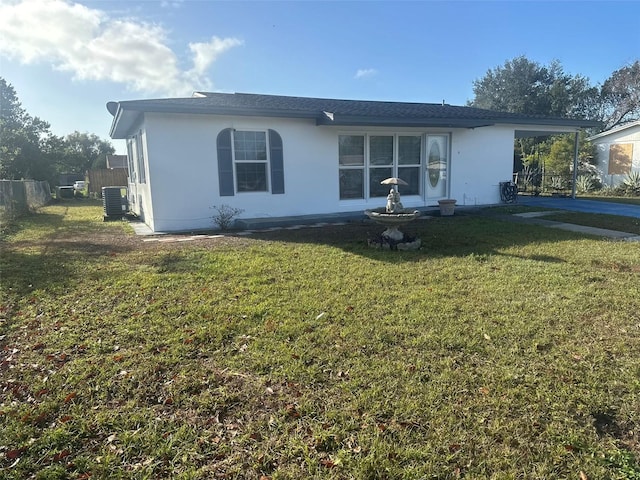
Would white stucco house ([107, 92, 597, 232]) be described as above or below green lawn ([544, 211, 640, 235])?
above

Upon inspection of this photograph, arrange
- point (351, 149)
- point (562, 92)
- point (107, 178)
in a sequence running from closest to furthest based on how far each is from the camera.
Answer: point (351, 149) < point (107, 178) < point (562, 92)

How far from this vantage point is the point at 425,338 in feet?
11.2

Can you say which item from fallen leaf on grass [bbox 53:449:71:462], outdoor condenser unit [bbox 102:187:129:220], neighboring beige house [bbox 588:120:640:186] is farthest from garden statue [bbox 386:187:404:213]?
neighboring beige house [bbox 588:120:640:186]

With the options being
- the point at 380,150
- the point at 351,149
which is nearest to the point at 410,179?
the point at 380,150

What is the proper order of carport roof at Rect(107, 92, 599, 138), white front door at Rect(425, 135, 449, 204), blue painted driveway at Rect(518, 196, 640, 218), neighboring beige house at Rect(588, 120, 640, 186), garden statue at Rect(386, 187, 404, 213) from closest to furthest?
garden statue at Rect(386, 187, 404, 213)
carport roof at Rect(107, 92, 599, 138)
blue painted driveway at Rect(518, 196, 640, 218)
white front door at Rect(425, 135, 449, 204)
neighboring beige house at Rect(588, 120, 640, 186)

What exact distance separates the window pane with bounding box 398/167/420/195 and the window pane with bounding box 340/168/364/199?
1251mm

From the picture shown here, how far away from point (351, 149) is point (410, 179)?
213cm

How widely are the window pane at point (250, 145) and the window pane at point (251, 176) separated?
175 millimetres

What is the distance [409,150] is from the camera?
38.4 ft

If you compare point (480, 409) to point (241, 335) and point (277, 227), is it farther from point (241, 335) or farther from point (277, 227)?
point (277, 227)

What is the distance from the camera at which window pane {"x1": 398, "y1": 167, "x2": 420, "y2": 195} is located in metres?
11.7

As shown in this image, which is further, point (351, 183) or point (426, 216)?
point (351, 183)

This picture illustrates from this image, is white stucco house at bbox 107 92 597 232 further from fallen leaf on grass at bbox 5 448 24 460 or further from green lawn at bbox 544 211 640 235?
fallen leaf on grass at bbox 5 448 24 460

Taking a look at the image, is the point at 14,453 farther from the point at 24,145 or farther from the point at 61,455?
the point at 24,145
